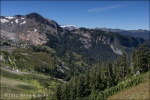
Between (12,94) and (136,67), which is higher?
(136,67)

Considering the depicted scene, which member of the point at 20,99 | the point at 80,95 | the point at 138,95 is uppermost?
the point at 138,95

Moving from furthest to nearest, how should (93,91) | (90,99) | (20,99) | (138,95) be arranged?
(20,99) < (93,91) < (90,99) < (138,95)

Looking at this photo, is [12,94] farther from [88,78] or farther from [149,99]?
[149,99]

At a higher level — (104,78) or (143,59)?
(143,59)

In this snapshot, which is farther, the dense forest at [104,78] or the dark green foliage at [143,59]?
the dense forest at [104,78]

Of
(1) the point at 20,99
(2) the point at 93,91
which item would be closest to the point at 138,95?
(2) the point at 93,91

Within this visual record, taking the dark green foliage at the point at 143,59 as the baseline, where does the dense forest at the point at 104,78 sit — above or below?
below

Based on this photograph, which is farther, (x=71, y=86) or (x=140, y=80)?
(x=71, y=86)

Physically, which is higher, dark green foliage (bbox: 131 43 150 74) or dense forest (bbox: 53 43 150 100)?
dark green foliage (bbox: 131 43 150 74)

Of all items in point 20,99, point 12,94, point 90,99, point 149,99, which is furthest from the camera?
point 12,94

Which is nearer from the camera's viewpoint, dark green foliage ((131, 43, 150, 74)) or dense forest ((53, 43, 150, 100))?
dark green foliage ((131, 43, 150, 74))

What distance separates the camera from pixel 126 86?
9125 centimetres

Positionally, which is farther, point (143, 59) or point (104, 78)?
point (104, 78)

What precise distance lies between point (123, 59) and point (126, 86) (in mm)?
26281
